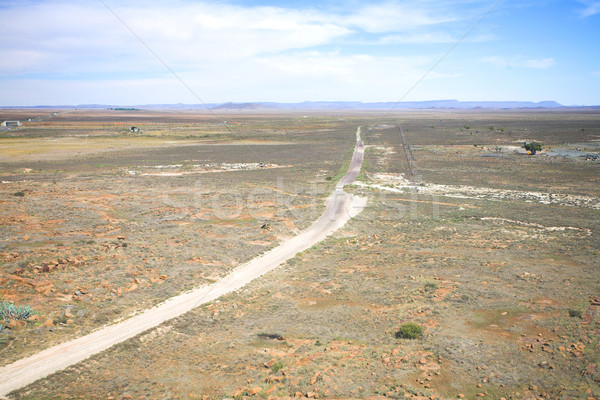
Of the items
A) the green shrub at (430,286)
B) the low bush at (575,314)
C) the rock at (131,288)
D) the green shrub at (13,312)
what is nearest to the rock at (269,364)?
the green shrub at (430,286)

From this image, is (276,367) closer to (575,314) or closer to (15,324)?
(15,324)

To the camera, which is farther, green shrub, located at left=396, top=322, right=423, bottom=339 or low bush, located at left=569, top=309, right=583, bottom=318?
low bush, located at left=569, top=309, right=583, bottom=318

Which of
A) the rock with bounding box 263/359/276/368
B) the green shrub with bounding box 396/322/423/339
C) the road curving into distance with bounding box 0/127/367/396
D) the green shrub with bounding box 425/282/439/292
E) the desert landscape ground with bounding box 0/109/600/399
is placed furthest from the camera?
the green shrub with bounding box 425/282/439/292

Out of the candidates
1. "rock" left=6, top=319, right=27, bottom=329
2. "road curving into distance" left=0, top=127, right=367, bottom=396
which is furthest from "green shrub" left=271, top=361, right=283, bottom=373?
"rock" left=6, top=319, right=27, bottom=329

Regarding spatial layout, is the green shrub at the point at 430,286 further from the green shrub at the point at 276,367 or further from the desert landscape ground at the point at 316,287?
the green shrub at the point at 276,367

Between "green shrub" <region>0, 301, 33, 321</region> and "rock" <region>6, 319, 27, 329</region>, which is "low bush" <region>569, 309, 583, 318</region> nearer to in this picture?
"rock" <region>6, 319, 27, 329</region>

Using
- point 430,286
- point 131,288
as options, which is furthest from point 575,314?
point 131,288

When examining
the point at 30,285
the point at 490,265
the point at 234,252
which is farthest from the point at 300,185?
the point at 30,285
